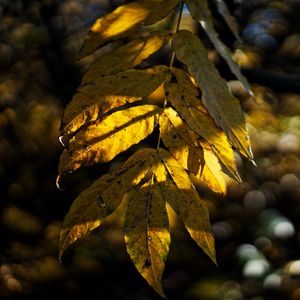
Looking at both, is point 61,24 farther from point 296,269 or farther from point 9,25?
point 296,269

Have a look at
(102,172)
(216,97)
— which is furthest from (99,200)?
(102,172)

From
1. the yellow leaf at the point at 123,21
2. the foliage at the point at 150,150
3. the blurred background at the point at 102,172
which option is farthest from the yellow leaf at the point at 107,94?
the blurred background at the point at 102,172

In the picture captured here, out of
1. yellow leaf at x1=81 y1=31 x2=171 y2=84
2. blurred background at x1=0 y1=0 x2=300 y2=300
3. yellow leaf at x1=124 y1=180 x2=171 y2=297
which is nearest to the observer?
yellow leaf at x1=124 y1=180 x2=171 y2=297

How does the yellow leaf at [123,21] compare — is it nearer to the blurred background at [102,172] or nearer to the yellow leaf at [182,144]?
the yellow leaf at [182,144]

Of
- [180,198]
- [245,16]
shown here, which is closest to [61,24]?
[245,16]

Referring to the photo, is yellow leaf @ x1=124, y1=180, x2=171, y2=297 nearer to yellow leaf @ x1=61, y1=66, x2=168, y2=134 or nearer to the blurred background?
yellow leaf @ x1=61, y1=66, x2=168, y2=134

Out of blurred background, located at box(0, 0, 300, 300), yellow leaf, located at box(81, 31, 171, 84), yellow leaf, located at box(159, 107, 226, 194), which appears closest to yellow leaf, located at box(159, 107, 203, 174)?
yellow leaf, located at box(159, 107, 226, 194)
